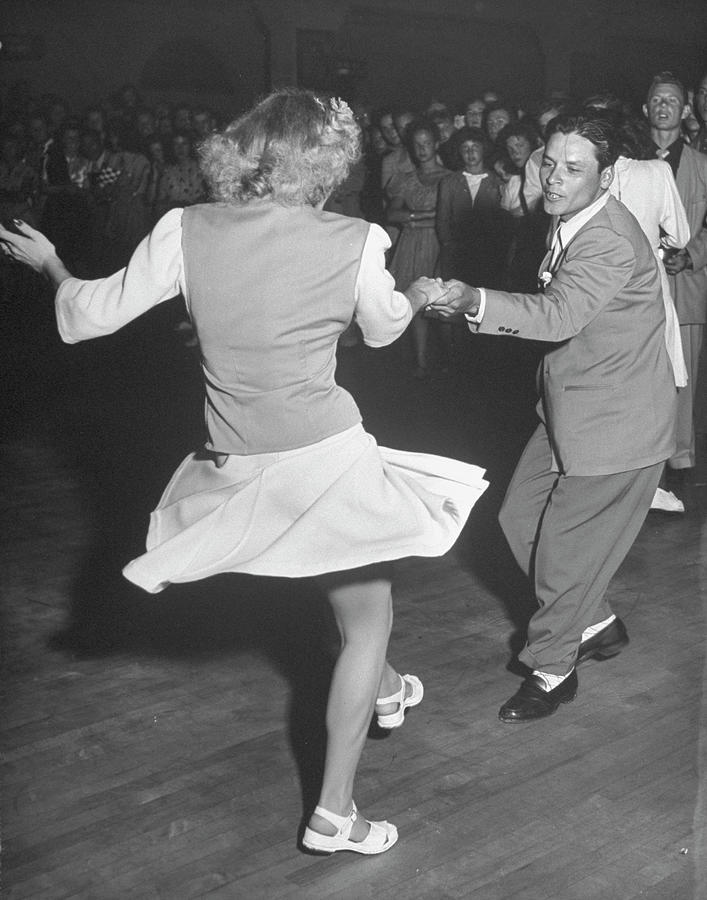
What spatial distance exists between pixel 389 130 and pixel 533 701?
24.2 feet

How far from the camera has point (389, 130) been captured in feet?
31.2

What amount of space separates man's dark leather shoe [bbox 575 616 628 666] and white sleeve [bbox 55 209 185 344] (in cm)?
166

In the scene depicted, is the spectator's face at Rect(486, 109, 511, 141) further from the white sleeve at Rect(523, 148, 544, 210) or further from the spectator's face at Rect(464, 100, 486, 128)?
the white sleeve at Rect(523, 148, 544, 210)

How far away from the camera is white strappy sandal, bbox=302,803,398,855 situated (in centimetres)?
223

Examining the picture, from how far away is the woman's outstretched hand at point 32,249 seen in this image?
87.0 inches

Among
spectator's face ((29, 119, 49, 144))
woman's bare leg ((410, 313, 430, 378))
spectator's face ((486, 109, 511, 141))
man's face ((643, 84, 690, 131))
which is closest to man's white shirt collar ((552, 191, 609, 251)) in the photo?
man's face ((643, 84, 690, 131))

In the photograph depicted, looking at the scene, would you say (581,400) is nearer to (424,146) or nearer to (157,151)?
(424,146)

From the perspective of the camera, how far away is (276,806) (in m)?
2.46

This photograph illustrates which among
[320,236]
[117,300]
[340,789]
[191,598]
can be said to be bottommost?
[191,598]

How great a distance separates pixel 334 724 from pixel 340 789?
136 millimetres

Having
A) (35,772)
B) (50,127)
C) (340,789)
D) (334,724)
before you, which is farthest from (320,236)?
(50,127)

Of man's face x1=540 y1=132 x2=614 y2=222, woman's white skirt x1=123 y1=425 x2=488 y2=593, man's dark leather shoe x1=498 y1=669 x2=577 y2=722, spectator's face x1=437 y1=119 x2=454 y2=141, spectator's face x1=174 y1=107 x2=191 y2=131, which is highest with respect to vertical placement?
man's face x1=540 y1=132 x2=614 y2=222

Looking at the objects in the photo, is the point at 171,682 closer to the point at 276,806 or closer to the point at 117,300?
the point at 276,806

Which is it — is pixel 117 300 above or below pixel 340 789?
above
